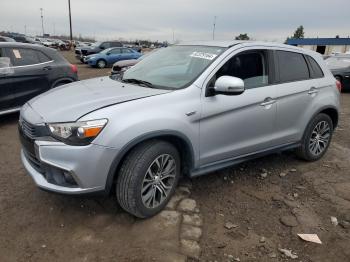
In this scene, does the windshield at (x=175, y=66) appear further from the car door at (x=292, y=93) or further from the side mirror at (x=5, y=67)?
the side mirror at (x=5, y=67)

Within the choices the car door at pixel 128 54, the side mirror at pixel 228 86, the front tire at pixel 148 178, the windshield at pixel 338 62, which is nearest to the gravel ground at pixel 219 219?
the front tire at pixel 148 178

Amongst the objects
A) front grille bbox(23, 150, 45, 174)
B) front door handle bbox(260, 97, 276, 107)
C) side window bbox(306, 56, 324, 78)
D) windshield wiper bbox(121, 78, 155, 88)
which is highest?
side window bbox(306, 56, 324, 78)

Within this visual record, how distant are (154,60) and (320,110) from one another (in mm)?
2389

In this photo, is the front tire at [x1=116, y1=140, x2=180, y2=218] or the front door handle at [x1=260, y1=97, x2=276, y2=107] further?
the front door handle at [x1=260, y1=97, x2=276, y2=107]

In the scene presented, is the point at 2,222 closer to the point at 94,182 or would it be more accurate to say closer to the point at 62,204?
the point at 62,204

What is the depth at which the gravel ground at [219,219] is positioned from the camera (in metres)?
2.97

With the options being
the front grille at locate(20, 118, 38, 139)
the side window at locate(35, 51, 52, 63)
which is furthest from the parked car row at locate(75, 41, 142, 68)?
the front grille at locate(20, 118, 38, 139)

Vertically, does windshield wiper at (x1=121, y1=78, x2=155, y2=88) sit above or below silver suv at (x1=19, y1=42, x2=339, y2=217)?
above

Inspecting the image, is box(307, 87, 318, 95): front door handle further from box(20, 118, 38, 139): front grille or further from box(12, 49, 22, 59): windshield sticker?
box(12, 49, 22, 59): windshield sticker

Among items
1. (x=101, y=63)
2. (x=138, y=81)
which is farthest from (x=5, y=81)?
(x=101, y=63)

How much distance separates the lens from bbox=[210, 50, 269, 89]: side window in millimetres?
3875

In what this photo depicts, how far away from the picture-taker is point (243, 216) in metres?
3.59

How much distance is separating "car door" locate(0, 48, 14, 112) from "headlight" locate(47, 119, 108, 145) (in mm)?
4180

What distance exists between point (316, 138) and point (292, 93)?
106cm
